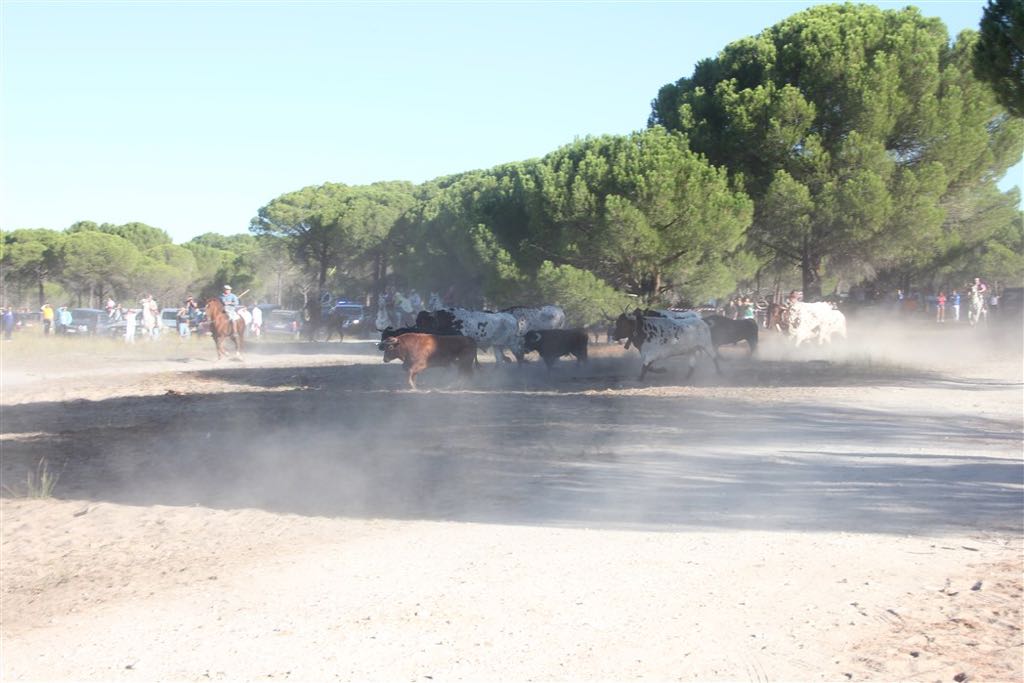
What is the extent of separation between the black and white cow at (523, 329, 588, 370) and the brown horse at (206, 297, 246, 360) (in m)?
10.3

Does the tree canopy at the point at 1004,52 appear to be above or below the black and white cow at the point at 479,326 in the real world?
above

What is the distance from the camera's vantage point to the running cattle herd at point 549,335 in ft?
74.9

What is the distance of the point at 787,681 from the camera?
19.9 ft

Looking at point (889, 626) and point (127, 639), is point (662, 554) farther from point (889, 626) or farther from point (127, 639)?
point (127, 639)

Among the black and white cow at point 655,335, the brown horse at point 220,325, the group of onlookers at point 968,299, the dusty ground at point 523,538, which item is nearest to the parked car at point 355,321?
the brown horse at point 220,325

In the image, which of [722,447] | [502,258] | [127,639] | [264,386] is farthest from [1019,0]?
[502,258]

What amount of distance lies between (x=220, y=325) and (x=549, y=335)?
11324 millimetres

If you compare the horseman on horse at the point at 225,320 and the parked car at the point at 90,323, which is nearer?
the horseman on horse at the point at 225,320

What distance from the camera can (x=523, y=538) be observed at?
956cm

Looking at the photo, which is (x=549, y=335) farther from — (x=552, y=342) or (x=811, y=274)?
(x=811, y=274)

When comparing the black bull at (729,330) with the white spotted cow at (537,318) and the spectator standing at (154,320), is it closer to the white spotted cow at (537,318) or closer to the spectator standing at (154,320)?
the white spotted cow at (537,318)

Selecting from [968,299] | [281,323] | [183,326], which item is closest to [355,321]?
[281,323]

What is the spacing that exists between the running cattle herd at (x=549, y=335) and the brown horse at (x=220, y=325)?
740 cm

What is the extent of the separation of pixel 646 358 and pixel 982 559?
15.5 m
